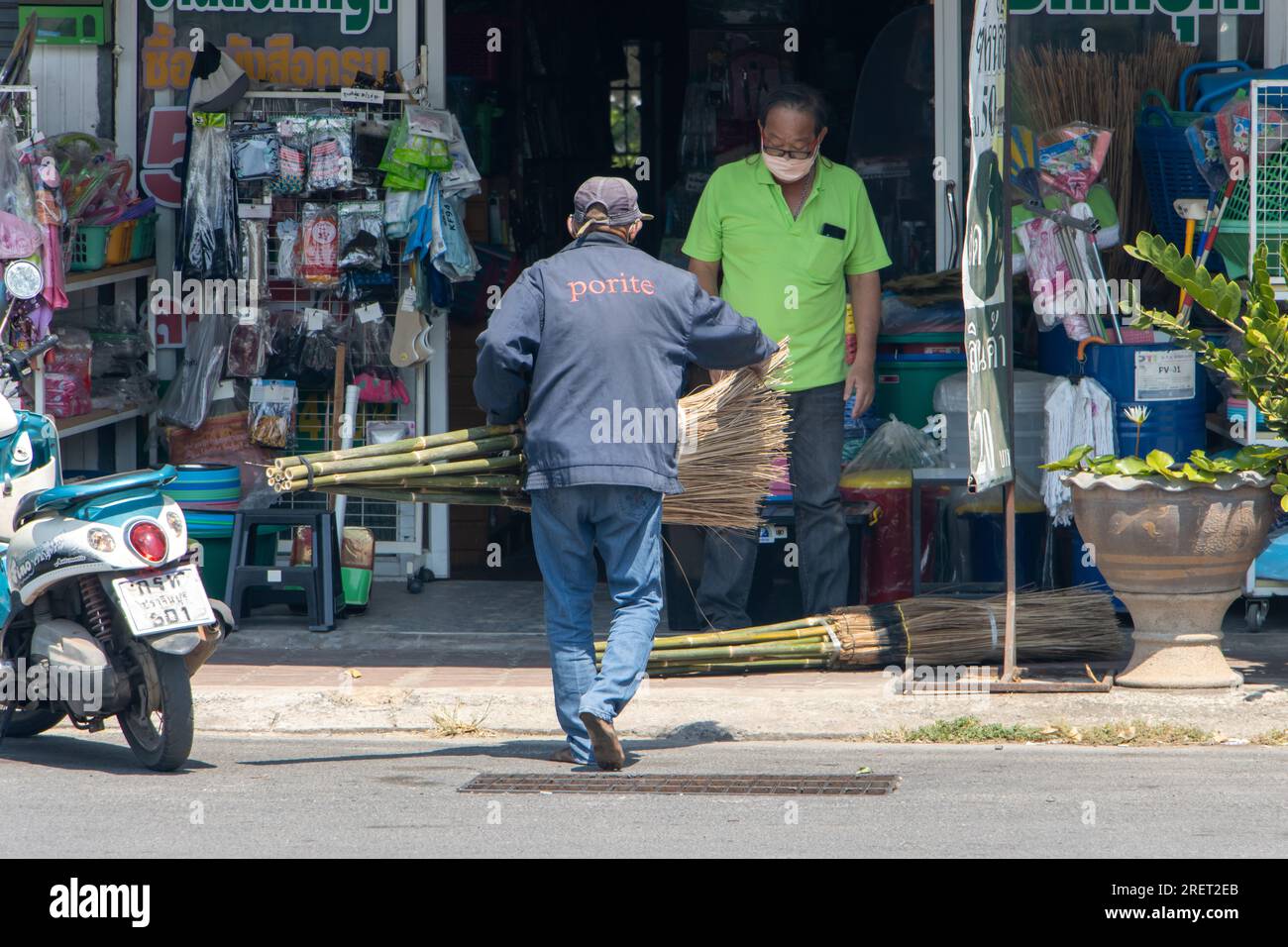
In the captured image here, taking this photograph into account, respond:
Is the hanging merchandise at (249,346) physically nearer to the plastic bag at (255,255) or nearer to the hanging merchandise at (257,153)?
the plastic bag at (255,255)

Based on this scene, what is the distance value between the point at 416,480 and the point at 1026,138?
12.8 ft

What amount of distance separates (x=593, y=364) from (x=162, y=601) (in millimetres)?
1631

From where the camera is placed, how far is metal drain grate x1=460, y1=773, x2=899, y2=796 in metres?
6.17

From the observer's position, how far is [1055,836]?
5.50 m

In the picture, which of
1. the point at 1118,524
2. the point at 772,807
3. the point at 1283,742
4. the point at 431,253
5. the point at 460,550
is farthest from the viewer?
the point at 460,550

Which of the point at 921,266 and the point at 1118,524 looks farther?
the point at 921,266

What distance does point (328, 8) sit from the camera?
Answer: 9.91 m

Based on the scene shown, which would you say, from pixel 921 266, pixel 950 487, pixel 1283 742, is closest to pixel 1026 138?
pixel 921 266

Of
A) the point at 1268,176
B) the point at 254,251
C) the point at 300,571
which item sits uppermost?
the point at 1268,176

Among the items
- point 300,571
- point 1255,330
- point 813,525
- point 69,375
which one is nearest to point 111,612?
point 300,571

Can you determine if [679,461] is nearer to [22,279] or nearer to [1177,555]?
[1177,555]

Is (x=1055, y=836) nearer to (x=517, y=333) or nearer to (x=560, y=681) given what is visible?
(x=560, y=681)

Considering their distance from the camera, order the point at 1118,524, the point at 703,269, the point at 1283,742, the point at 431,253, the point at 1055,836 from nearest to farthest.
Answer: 1. the point at 1055,836
2. the point at 1283,742
3. the point at 1118,524
4. the point at 703,269
5. the point at 431,253

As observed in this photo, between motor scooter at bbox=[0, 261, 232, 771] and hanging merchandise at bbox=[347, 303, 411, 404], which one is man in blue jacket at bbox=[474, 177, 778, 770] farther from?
hanging merchandise at bbox=[347, 303, 411, 404]
